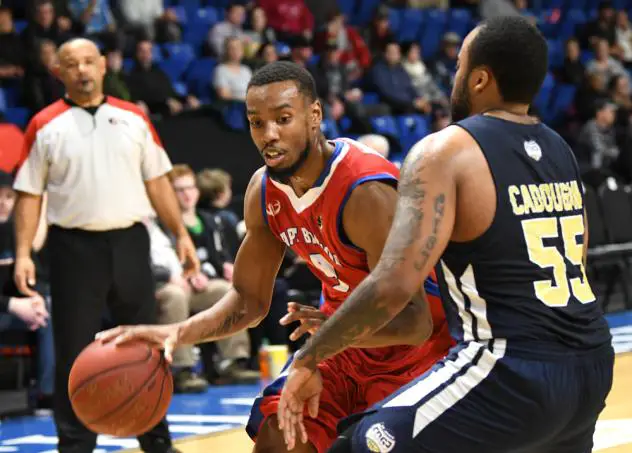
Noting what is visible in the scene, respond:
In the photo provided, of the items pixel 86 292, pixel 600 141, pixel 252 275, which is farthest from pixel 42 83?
pixel 600 141

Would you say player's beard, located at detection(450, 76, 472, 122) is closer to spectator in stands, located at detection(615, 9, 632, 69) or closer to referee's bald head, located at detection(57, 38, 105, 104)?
referee's bald head, located at detection(57, 38, 105, 104)

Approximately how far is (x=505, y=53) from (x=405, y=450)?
1013 mm

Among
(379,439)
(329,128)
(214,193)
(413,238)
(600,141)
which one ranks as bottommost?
(600,141)

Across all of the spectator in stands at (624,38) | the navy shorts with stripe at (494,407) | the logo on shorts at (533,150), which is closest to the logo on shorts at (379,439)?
the navy shorts with stripe at (494,407)

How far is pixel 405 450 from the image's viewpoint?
9.52ft

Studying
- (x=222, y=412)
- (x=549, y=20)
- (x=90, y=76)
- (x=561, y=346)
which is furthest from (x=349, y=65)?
(x=561, y=346)

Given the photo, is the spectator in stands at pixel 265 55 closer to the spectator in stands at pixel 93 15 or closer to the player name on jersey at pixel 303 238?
the spectator in stands at pixel 93 15

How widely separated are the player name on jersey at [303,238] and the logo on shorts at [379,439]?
98 centimetres

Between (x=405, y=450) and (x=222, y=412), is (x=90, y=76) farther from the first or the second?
(x=405, y=450)

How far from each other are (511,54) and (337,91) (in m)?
10.4

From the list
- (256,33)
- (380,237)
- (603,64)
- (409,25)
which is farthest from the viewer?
(603,64)

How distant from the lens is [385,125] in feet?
44.4

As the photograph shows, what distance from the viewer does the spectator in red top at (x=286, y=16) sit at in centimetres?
1394

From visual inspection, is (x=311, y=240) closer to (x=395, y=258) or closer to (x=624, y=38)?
(x=395, y=258)
